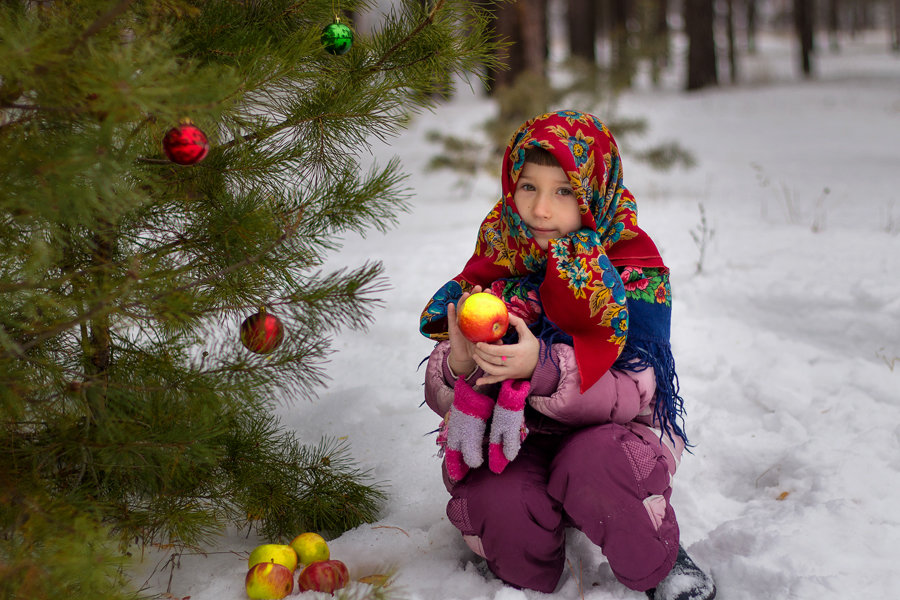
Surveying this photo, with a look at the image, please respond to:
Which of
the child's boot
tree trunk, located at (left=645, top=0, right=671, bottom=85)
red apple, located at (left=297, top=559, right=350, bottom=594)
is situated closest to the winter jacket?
the child's boot

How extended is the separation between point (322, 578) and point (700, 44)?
15.0 meters

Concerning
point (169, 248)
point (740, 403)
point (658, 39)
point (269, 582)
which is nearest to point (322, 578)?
→ point (269, 582)

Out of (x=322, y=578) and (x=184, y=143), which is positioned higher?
(x=184, y=143)

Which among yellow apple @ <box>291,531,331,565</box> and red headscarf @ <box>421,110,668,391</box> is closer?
red headscarf @ <box>421,110,668,391</box>

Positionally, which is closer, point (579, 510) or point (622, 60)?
point (579, 510)

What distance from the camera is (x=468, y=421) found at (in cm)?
194

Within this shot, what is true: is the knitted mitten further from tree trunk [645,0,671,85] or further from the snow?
tree trunk [645,0,671,85]

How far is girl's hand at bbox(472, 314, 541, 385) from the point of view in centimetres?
185

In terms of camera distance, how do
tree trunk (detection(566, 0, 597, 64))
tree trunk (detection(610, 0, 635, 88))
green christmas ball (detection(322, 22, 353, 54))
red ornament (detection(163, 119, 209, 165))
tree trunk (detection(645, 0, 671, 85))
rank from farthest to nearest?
1. tree trunk (detection(566, 0, 597, 64))
2. tree trunk (detection(645, 0, 671, 85))
3. tree trunk (detection(610, 0, 635, 88))
4. green christmas ball (detection(322, 22, 353, 54))
5. red ornament (detection(163, 119, 209, 165))

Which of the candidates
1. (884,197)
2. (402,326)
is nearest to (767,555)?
(402,326)

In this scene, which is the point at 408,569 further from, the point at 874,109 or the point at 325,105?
the point at 874,109

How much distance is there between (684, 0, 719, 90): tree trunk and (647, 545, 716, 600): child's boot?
1406cm

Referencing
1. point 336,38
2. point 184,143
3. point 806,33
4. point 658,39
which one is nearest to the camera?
point 184,143

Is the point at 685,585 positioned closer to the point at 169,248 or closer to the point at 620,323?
the point at 620,323
